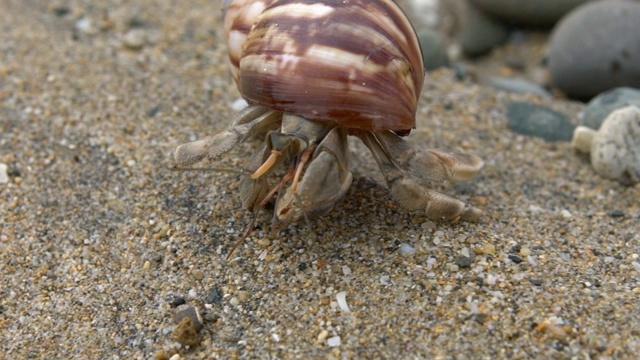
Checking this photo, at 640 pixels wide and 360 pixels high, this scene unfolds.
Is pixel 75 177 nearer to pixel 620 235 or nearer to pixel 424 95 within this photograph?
pixel 424 95

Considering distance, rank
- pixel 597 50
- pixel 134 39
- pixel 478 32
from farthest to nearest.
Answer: pixel 478 32 < pixel 597 50 < pixel 134 39

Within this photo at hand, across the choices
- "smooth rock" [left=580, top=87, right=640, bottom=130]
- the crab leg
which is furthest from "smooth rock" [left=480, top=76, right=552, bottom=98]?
the crab leg

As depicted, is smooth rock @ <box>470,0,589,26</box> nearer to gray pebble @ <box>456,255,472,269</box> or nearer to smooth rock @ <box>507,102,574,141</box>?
smooth rock @ <box>507,102,574,141</box>

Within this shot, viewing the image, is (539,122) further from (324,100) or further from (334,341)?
(334,341)

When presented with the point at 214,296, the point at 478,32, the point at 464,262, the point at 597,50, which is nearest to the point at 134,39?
the point at 214,296

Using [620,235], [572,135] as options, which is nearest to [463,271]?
[620,235]

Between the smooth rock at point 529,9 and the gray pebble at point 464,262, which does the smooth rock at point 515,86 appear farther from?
the gray pebble at point 464,262

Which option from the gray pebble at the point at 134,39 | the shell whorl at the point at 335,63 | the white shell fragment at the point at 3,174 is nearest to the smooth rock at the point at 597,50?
the shell whorl at the point at 335,63
